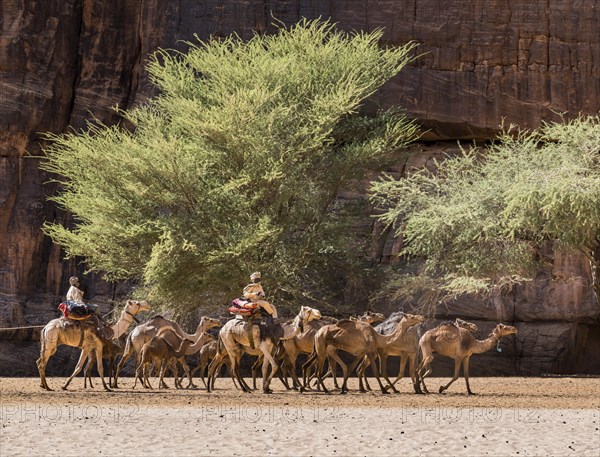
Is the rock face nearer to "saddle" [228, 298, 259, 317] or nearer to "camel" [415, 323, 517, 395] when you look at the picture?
"camel" [415, 323, 517, 395]

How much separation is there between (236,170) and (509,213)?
786 cm

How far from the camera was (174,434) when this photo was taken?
40.4ft

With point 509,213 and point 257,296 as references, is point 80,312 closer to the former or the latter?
point 257,296

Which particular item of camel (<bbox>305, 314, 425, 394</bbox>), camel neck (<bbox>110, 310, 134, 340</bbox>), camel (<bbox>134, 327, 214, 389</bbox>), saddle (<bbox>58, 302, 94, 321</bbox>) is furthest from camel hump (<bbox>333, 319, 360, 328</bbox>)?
camel neck (<bbox>110, 310, 134, 340</bbox>)

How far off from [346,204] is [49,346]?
12.1 metres

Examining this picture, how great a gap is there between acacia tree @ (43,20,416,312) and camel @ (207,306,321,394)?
646 cm

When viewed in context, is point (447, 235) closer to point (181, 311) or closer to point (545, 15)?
point (181, 311)

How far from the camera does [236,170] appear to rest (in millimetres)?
29078

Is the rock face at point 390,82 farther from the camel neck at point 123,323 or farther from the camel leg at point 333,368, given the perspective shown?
the camel leg at point 333,368

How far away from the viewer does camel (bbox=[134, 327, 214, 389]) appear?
21.0 metres

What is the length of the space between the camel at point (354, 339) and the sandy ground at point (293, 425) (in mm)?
1100

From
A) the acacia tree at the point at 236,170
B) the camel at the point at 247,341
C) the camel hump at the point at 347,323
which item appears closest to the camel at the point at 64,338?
the camel at the point at 247,341

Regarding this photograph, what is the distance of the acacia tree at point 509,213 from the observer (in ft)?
76.3

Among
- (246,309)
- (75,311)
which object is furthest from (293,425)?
(75,311)
